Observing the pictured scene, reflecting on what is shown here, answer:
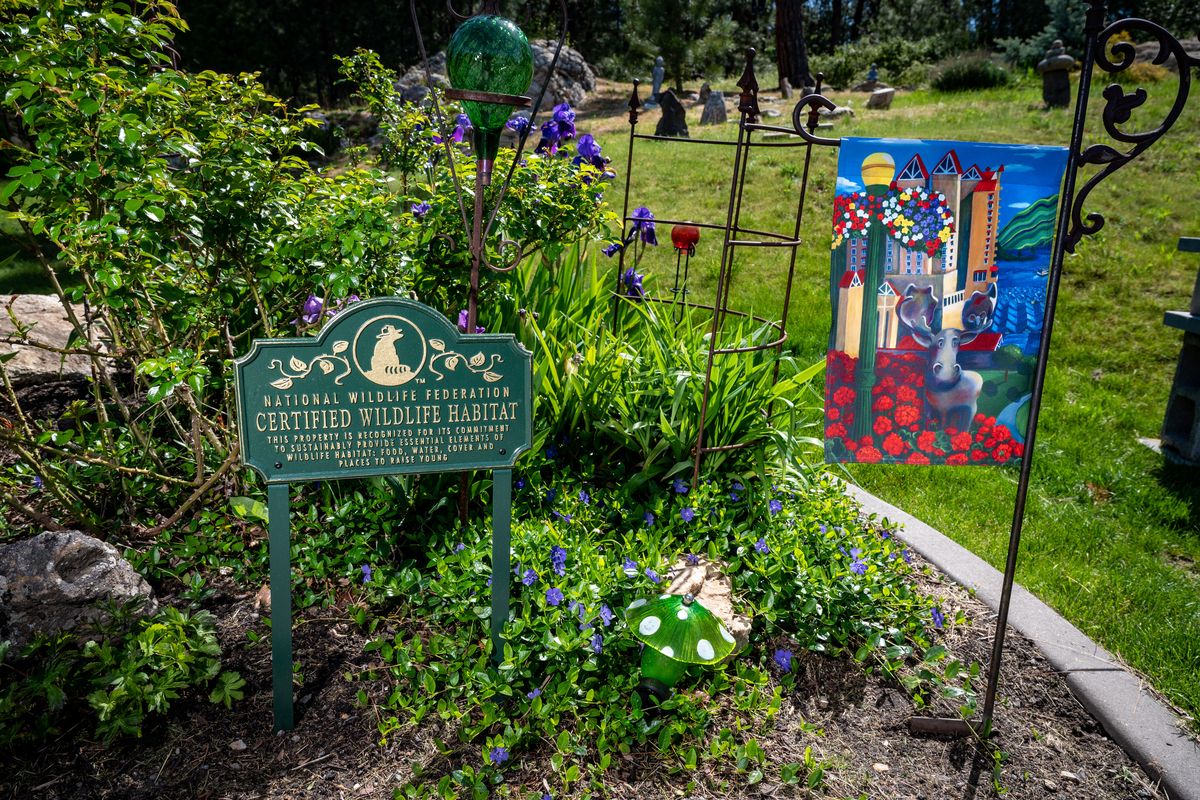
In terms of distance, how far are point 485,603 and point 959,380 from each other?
158cm

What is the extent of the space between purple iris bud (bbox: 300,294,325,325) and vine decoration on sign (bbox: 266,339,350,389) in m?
0.87

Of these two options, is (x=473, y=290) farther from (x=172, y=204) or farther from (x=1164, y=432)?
(x=1164, y=432)

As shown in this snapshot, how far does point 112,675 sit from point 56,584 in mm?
319

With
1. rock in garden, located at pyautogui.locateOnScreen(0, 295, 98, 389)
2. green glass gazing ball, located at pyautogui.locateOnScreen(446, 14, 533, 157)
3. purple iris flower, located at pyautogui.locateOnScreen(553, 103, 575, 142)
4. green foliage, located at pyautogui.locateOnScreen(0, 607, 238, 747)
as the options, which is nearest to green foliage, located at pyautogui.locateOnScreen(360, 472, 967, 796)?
green foliage, located at pyautogui.locateOnScreen(0, 607, 238, 747)

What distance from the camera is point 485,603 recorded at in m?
2.44

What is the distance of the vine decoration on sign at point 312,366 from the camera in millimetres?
1952

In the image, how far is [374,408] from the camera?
2045mm

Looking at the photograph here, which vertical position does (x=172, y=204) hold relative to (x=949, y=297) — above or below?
above

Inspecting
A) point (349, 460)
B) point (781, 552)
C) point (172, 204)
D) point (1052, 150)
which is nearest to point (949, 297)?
point (1052, 150)

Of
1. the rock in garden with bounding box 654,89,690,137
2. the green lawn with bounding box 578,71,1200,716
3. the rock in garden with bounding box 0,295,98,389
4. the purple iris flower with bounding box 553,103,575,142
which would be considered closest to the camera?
the green lawn with bounding box 578,71,1200,716

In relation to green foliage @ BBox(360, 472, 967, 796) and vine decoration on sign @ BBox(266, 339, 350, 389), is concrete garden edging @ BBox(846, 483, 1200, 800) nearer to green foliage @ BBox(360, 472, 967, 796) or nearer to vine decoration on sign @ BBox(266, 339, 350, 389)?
green foliage @ BBox(360, 472, 967, 796)

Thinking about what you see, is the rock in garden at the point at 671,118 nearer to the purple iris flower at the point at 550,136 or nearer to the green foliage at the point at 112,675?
the purple iris flower at the point at 550,136

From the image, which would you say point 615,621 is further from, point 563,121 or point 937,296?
point 563,121

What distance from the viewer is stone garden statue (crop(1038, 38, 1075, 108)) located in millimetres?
10674
